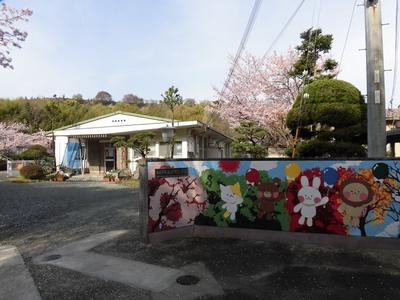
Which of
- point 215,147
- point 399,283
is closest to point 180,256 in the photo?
point 399,283

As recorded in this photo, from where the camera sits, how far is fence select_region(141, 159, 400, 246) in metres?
4.95

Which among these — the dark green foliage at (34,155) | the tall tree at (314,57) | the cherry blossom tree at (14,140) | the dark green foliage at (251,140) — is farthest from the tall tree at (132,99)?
the tall tree at (314,57)

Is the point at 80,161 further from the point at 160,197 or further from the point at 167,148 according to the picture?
the point at 160,197

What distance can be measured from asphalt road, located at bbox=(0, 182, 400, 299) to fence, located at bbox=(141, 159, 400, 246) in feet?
1.10

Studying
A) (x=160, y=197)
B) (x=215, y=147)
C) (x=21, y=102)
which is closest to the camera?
(x=160, y=197)

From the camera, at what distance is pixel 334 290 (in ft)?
11.8

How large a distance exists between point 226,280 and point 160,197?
2.05 metres

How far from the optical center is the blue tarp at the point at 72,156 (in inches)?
877

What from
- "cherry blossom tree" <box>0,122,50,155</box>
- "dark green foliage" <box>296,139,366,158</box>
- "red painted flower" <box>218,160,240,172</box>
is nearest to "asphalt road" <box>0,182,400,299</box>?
"red painted flower" <box>218,160,240,172</box>

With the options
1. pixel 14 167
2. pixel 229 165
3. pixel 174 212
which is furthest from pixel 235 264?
pixel 14 167

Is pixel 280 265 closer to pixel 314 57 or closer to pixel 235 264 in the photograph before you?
pixel 235 264

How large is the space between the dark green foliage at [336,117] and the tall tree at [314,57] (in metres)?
5.75

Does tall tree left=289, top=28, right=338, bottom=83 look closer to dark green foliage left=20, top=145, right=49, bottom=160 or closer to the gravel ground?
the gravel ground

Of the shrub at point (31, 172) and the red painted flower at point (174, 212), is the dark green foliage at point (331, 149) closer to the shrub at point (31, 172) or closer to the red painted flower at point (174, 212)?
the red painted flower at point (174, 212)
